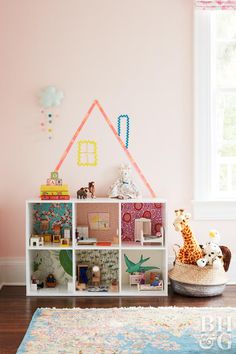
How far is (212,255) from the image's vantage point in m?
Answer: 3.87

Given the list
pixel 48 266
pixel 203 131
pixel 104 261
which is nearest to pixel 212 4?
pixel 203 131

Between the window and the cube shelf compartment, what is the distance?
0.31m

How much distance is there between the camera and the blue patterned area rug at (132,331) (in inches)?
111

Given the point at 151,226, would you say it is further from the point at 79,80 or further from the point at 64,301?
the point at 79,80

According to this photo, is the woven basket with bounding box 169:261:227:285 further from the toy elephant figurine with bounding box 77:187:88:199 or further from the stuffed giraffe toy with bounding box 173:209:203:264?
the toy elephant figurine with bounding box 77:187:88:199

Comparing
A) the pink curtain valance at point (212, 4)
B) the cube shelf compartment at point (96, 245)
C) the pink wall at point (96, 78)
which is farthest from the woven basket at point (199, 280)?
the pink curtain valance at point (212, 4)

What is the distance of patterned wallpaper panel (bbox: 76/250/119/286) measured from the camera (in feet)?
13.4

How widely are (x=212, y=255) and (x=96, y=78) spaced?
1.54 m

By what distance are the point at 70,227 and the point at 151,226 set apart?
61cm

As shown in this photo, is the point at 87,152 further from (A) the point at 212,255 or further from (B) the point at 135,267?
(A) the point at 212,255

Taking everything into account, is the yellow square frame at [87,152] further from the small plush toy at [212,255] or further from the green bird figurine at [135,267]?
the small plush toy at [212,255]

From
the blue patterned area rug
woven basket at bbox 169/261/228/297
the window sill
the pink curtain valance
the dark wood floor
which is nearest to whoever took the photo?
the blue patterned area rug

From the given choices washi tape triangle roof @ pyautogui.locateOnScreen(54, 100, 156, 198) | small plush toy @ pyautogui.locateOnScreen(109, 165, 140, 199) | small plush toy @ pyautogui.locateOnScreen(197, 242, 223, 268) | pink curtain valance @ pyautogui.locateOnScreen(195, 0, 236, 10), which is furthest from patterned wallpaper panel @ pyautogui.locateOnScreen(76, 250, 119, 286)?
pink curtain valance @ pyautogui.locateOnScreen(195, 0, 236, 10)

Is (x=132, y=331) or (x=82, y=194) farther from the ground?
(x=82, y=194)
